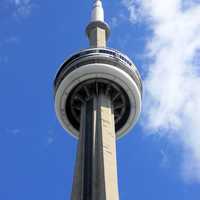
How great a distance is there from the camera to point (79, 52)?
60.3 meters

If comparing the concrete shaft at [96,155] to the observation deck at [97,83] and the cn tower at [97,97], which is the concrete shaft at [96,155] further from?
the observation deck at [97,83]

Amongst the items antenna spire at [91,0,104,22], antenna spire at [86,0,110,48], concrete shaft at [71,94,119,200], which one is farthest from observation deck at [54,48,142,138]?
antenna spire at [91,0,104,22]

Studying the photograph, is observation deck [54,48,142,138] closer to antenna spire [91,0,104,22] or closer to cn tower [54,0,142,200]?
cn tower [54,0,142,200]

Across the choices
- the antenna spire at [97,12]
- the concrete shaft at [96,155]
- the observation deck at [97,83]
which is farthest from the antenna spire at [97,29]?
the concrete shaft at [96,155]

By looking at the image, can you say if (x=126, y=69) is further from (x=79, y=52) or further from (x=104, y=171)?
(x=104, y=171)

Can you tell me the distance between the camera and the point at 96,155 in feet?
166

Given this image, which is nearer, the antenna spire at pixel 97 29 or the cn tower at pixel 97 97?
the cn tower at pixel 97 97

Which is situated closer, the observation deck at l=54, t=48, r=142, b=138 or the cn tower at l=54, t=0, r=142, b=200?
the cn tower at l=54, t=0, r=142, b=200

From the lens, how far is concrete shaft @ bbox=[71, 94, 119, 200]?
47.1 metres

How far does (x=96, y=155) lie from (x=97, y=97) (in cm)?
947

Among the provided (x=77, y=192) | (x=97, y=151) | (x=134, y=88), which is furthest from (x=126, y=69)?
(x=77, y=192)

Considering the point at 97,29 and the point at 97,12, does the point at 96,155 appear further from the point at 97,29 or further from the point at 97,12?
the point at 97,12

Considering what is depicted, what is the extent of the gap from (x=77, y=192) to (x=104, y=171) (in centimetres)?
310

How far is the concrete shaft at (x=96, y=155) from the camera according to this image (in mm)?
47125
